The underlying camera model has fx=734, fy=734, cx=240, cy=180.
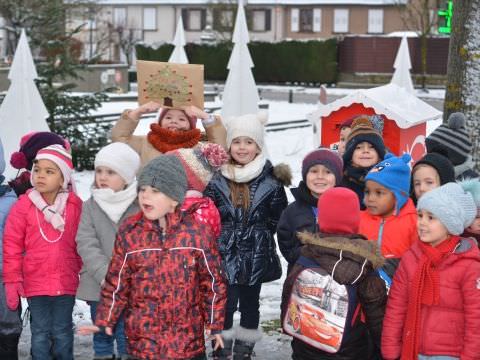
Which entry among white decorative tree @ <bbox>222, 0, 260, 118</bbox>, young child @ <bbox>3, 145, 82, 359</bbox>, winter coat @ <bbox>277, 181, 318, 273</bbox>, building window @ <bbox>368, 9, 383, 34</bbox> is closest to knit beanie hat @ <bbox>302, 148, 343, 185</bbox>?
winter coat @ <bbox>277, 181, 318, 273</bbox>

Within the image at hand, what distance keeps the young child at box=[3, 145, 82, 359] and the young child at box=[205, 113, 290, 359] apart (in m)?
0.94

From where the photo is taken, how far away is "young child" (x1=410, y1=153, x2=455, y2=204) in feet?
14.4

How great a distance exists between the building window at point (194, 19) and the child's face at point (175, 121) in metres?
52.1

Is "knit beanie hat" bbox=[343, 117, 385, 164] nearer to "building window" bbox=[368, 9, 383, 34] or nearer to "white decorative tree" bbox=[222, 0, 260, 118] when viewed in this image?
"white decorative tree" bbox=[222, 0, 260, 118]

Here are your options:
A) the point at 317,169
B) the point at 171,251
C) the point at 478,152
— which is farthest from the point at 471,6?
the point at 171,251

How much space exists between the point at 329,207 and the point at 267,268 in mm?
1264

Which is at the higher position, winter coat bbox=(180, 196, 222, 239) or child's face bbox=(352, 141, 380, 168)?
child's face bbox=(352, 141, 380, 168)

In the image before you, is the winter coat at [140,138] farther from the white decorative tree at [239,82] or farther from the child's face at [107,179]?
the white decorative tree at [239,82]

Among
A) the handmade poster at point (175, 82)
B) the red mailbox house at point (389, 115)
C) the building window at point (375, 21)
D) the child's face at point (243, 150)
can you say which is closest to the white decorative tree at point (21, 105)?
the red mailbox house at point (389, 115)

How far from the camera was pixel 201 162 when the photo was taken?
4652 mm

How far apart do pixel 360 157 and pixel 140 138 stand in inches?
62.3

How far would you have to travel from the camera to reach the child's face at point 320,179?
4.45 m

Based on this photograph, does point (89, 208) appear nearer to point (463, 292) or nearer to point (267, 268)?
point (267, 268)

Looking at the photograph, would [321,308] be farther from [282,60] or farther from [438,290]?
[282,60]
